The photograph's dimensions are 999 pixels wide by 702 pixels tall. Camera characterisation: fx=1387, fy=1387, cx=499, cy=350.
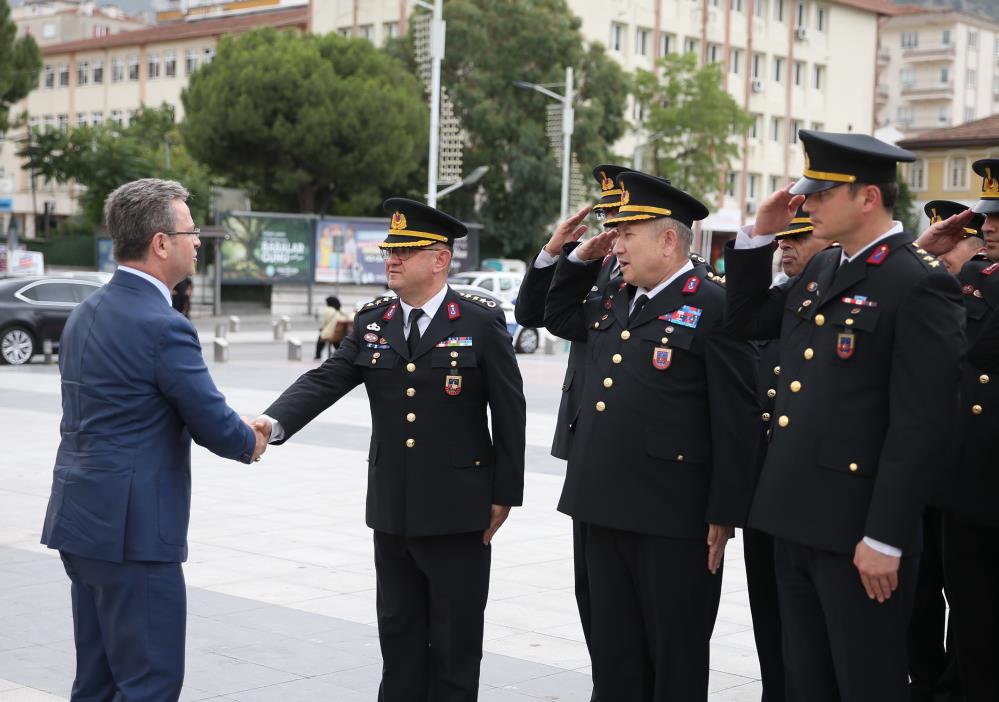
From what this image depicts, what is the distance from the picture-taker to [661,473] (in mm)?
4785

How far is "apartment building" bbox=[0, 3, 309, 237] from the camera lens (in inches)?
2832

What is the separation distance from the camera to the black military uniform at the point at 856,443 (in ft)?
13.1

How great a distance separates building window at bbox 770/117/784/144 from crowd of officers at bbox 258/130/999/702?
66.6m

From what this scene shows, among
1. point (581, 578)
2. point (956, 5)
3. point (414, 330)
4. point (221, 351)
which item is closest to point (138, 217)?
point (414, 330)

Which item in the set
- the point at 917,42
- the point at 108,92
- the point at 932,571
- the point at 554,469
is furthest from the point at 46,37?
the point at 932,571

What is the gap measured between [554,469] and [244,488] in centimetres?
293

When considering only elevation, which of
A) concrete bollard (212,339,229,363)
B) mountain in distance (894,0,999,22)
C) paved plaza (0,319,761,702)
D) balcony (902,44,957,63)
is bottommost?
concrete bollard (212,339,229,363)

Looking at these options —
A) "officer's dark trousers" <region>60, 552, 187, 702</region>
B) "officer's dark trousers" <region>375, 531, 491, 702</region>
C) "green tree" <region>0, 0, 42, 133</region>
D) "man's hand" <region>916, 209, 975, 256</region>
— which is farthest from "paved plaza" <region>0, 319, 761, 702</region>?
"green tree" <region>0, 0, 42, 133</region>

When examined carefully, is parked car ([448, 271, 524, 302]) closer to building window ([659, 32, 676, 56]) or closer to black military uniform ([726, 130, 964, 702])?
black military uniform ([726, 130, 964, 702])

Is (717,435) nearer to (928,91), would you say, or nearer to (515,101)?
(515,101)

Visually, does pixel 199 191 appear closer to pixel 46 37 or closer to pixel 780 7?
pixel 780 7

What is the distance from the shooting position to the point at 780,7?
230 ft

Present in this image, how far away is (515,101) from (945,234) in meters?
45.2

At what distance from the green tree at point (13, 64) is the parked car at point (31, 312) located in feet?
67.4
